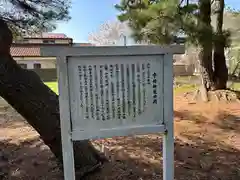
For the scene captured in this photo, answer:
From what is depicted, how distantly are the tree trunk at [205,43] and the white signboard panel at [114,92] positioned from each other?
256 cm

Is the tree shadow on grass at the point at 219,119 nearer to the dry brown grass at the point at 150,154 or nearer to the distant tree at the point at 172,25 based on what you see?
the dry brown grass at the point at 150,154

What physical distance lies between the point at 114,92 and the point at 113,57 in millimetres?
206

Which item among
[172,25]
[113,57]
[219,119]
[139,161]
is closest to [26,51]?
[172,25]

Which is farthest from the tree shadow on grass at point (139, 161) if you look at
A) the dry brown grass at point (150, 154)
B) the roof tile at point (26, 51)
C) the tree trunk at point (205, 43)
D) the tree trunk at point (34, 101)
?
the roof tile at point (26, 51)

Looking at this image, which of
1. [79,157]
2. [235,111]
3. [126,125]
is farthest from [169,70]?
[235,111]

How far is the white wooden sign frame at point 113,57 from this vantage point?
1419 mm

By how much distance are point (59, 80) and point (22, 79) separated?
849 millimetres

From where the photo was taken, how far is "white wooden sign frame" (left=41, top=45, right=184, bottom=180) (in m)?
1.42

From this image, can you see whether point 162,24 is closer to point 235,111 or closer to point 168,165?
point 235,111

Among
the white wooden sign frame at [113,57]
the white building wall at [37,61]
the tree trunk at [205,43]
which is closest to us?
the white wooden sign frame at [113,57]

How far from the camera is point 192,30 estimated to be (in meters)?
3.74

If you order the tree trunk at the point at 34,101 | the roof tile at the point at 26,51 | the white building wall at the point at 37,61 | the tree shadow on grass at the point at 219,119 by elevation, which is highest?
the roof tile at the point at 26,51

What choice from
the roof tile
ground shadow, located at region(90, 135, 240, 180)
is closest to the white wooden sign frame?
ground shadow, located at region(90, 135, 240, 180)

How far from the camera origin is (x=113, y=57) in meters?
1.47
